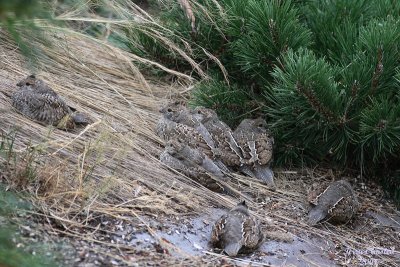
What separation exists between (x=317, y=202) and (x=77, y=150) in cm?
181

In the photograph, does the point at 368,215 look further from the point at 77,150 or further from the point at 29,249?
the point at 29,249

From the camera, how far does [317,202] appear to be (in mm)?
5879

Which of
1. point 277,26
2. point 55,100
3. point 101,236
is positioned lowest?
→ point 101,236

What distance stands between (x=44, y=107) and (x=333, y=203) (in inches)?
89.6

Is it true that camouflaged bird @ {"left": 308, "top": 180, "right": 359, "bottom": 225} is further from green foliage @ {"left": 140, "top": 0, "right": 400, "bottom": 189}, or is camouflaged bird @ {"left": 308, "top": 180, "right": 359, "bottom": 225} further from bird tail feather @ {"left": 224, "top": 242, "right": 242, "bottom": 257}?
bird tail feather @ {"left": 224, "top": 242, "right": 242, "bottom": 257}

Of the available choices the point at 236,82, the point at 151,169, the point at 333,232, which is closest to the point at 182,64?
the point at 236,82

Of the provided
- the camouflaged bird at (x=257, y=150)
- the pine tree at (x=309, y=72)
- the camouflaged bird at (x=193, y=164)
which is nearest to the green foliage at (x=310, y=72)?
the pine tree at (x=309, y=72)

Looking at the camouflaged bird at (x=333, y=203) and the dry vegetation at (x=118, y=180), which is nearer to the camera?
the dry vegetation at (x=118, y=180)

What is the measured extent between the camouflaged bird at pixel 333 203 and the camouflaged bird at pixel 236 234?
29.9 inches

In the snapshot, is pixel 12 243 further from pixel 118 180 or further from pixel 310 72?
pixel 310 72

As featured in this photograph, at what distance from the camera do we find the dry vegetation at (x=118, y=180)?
4.76m

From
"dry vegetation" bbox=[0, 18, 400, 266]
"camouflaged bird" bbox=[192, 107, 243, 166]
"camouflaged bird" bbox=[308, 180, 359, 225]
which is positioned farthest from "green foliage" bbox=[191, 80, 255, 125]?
"camouflaged bird" bbox=[308, 180, 359, 225]

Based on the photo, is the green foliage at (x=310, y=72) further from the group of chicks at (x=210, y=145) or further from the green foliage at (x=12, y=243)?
the green foliage at (x=12, y=243)

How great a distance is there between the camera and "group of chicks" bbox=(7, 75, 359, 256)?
5840 millimetres
